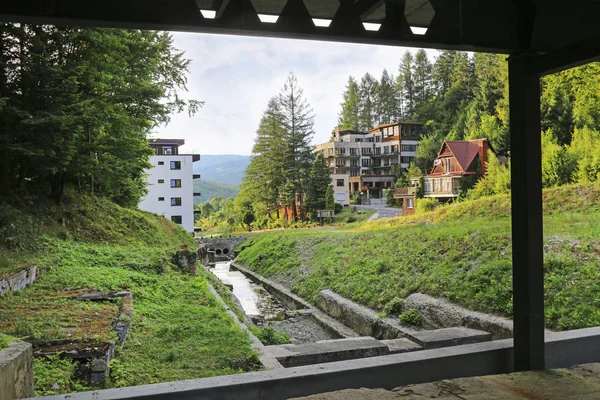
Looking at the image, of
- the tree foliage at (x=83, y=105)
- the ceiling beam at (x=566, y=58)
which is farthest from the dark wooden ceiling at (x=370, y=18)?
the tree foliage at (x=83, y=105)

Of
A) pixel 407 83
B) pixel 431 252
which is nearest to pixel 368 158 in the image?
pixel 407 83

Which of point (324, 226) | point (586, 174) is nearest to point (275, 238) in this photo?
point (324, 226)

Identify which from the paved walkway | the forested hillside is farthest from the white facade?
the forested hillside

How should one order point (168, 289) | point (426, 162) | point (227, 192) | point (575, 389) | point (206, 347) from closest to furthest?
point (575, 389) < point (206, 347) < point (168, 289) < point (227, 192) < point (426, 162)

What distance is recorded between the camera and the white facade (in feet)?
20.0

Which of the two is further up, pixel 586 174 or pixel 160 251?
pixel 586 174

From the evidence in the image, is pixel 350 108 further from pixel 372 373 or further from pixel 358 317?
pixel 372 373

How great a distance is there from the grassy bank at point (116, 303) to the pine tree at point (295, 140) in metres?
1.80

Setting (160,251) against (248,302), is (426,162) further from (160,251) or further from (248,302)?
(160,251)

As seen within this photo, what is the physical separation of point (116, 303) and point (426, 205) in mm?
5484

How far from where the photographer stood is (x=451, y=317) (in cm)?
723

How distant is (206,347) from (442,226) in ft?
17.1

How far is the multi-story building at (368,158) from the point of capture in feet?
24.8

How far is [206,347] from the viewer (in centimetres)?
481
